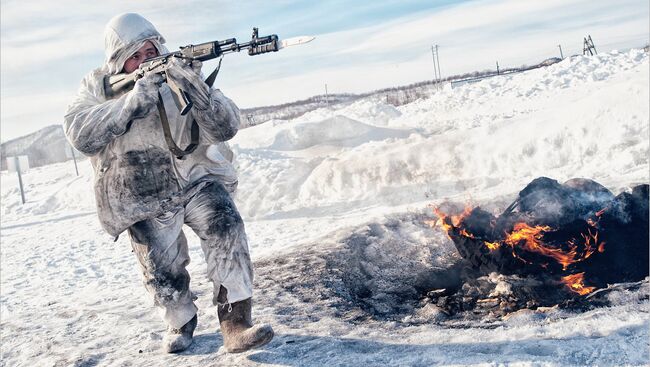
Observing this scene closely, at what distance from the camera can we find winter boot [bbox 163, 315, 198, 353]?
3517 millimetres

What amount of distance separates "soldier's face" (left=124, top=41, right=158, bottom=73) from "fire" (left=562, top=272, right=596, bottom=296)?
3.39 metres

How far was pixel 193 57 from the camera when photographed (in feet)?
10.7

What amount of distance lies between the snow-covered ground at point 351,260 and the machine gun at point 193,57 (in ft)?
4.40

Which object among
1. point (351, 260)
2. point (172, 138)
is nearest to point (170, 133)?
point (172, 138)

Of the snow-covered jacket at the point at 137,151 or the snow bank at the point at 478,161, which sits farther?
the snow bank at the point at 478,161

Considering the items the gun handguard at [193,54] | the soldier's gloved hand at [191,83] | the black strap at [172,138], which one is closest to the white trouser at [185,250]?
the black strap at [172,138]

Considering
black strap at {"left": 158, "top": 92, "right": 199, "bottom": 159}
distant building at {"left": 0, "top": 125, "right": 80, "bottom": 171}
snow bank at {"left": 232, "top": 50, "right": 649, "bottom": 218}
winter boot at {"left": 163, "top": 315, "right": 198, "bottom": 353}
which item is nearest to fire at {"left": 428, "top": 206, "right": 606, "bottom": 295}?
snow bank at {"left": 232, "top": 50, "right": 649, "bottom": 218}

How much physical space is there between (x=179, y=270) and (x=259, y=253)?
3294 millimetres

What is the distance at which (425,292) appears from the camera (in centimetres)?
488

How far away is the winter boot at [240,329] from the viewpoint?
3.10 metres

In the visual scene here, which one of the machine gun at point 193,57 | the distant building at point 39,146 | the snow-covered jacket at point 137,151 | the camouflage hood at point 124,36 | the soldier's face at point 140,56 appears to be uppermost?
the distant building at point 39,146

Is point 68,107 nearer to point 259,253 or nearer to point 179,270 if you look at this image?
point 179,270

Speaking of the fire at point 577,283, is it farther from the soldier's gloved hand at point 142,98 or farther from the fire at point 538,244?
the soldier's gloved hand at point 142,98

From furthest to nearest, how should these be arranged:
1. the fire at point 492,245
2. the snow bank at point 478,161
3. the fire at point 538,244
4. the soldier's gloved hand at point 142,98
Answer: the snow bank at point 478,161, the fire at point 492,245, the fire at point 538,244, the soldier's gloved hand at point 142,98
